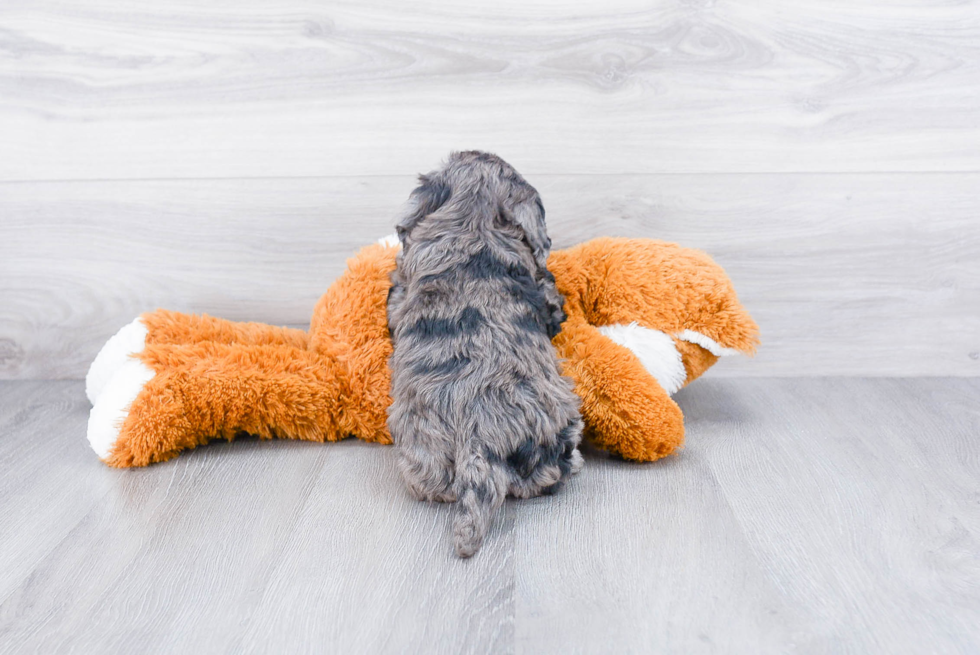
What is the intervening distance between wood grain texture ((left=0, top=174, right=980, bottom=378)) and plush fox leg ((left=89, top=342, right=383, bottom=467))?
0.34 metres

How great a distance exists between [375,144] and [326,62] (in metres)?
0.19

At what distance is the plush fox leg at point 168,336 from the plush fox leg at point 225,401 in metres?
0.07

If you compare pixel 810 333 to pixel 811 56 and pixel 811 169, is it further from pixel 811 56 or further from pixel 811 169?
pixel 811 56

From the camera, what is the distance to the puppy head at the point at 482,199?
1.17 m

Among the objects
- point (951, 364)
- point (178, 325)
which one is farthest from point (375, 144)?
point (951, 364)

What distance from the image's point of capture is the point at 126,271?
1640mm

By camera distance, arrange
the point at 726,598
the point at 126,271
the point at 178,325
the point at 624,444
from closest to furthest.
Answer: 1. the point at 726,598
2. the point at 624,444
3. the point at 178,325
4. the point at 126,271

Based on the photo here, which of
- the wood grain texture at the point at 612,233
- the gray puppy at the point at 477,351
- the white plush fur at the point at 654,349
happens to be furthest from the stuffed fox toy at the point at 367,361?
the wood grain texture at the point at 612,233

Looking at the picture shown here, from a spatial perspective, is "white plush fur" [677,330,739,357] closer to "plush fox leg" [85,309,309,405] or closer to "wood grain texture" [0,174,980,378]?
"wood grain texture" [0,174,980,378]

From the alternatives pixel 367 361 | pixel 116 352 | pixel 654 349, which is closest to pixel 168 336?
pixel 116 352

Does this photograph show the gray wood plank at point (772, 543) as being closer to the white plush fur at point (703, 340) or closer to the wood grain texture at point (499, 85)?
the white plush fur at point (703, 340)

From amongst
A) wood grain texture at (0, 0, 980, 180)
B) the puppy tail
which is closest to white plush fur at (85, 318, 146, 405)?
wood grain texture at (0, 0, 980, 180)

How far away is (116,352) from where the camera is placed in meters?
1.40

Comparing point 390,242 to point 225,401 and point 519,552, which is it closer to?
point 225,401
